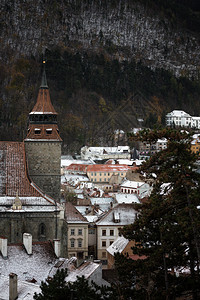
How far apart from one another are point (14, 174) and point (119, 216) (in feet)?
41.2

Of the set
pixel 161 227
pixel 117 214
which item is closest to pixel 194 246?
pixel 161 227

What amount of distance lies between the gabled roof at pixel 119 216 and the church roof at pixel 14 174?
396 inches

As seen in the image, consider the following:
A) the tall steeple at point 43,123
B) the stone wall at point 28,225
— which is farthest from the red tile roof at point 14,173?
the stone wall at point 28,225

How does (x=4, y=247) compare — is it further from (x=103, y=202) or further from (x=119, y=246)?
(x=103, y=202)

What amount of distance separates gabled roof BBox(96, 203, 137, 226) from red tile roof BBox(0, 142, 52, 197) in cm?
1045

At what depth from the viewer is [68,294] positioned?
2473 cm

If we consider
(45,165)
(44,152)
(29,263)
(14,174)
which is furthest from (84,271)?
(44,152)

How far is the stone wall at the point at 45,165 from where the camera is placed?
171 ft

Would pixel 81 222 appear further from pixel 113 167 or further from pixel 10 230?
pixel 113 167

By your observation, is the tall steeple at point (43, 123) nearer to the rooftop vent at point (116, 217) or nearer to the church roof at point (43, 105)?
the church roof at point (43, 105)

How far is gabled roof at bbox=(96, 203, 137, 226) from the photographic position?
5669cm

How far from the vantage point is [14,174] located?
164 ft

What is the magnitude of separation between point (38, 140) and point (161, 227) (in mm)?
29139

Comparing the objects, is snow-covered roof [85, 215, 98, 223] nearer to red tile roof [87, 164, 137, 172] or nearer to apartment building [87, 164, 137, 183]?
apartment building [87, 164, 137, 183]
